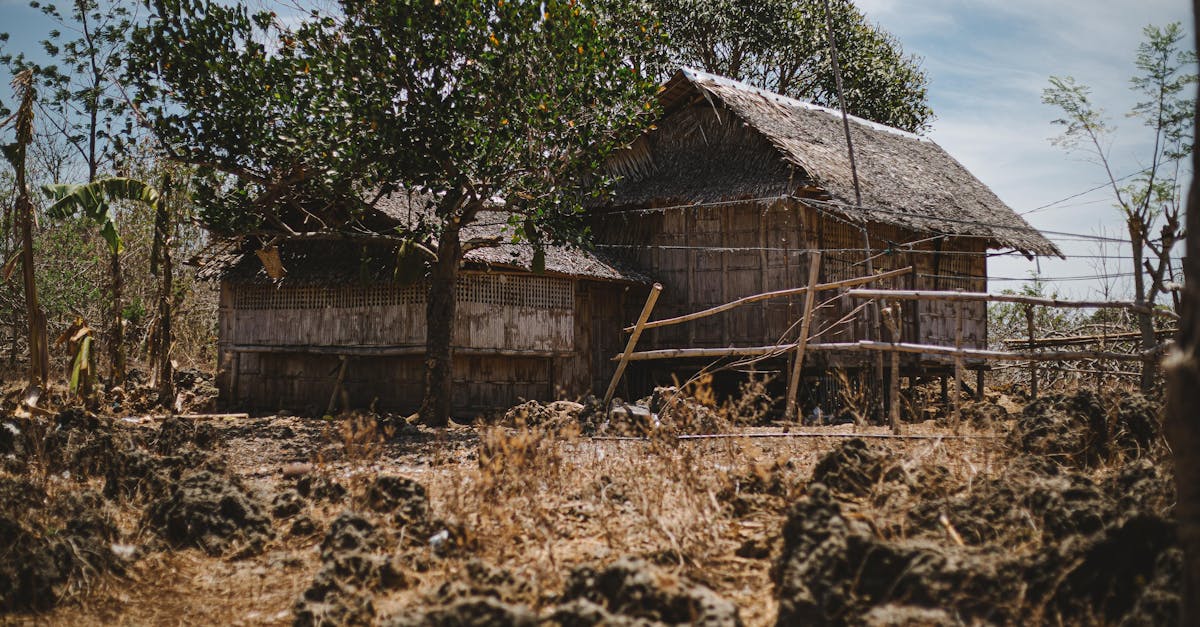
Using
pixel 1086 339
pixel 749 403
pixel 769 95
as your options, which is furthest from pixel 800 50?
pixel 749 403

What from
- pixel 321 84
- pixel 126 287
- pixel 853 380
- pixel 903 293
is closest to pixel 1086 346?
pixel 853 380

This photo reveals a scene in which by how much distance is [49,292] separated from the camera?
1861 centimetres

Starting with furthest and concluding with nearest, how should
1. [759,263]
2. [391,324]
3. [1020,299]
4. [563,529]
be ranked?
[759,263] < [391,324] < [1020,299] < [563,529]

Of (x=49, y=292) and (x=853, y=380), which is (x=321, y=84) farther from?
(x=49, y=292)

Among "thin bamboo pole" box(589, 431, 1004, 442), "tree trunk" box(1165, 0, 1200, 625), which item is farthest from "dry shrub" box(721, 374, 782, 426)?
"tree trunk" box(1165, 0, 1200, 625)

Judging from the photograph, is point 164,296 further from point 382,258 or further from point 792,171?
point 792,171

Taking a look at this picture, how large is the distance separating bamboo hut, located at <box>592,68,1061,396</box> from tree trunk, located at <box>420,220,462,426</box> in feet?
12.7

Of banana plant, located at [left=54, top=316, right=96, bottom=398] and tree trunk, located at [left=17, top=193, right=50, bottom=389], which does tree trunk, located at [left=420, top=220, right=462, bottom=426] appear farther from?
tree trunk, located at [left=17, top=193, right=50, bottom=389]

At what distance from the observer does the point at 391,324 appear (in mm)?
13562

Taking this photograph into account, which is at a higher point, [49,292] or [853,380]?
[49,292]

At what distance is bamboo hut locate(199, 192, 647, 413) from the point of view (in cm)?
1334

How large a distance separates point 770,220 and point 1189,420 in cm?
1111

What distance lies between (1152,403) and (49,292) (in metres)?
19.7

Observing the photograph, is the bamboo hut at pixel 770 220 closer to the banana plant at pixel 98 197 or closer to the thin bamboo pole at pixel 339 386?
the thin bamboo pole at pixel 339 386
